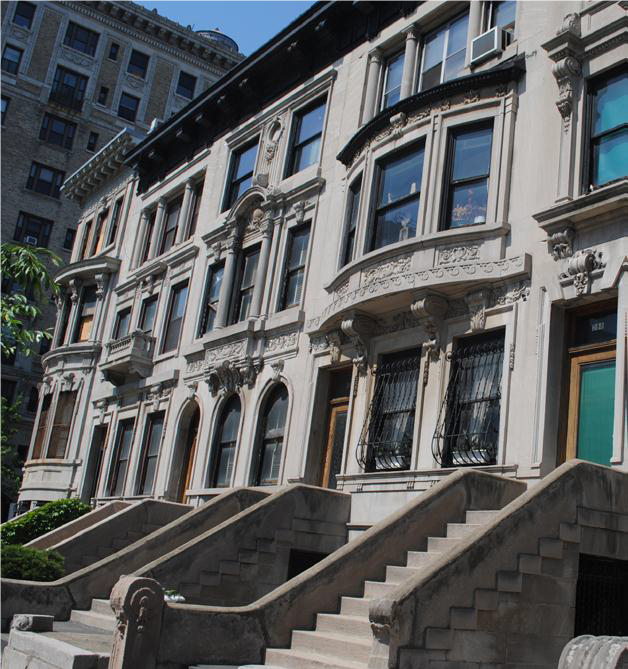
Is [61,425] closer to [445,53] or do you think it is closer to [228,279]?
[228,279]

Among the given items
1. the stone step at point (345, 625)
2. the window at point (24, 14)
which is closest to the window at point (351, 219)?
the stone step at point (345, 625)

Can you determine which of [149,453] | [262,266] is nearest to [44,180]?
[149,453]

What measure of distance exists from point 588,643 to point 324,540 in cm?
802

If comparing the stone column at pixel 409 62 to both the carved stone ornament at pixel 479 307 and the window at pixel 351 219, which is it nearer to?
the window at pixel 351 219

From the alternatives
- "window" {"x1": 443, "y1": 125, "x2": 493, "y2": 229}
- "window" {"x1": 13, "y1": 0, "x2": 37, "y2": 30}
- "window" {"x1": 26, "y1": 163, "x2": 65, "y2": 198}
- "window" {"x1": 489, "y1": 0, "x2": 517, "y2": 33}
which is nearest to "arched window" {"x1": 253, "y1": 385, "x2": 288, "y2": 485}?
"window" {"x1": 443, "y1": 125, "x2": 493, "y2": 229}

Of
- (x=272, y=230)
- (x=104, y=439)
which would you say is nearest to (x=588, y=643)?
(x=272, y=230)

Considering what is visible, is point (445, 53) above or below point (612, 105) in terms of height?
above

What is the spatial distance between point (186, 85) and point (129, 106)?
13.2 ft

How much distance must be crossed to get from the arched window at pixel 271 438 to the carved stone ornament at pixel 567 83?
845cm

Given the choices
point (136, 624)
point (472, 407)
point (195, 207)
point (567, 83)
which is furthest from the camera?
point (195, 207)

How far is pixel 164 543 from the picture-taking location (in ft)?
48.3

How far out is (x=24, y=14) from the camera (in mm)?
51688

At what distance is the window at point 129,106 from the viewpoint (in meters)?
53.4

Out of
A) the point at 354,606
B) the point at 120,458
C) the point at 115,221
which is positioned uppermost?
the point at 115,221
